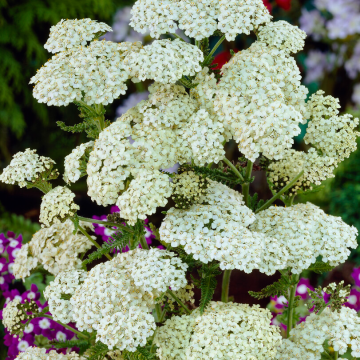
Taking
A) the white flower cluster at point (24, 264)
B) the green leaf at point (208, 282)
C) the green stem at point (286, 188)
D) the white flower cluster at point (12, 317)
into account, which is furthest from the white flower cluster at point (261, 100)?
the white flower cluster at point (12, 317)

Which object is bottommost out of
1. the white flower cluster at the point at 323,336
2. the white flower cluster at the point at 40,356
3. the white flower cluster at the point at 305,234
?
the white flower cluster at the point at 40,356

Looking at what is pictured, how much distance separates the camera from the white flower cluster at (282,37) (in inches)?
54.1

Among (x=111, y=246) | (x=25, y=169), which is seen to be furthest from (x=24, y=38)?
(x=111, y=246)

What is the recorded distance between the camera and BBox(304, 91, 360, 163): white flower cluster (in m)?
1.38

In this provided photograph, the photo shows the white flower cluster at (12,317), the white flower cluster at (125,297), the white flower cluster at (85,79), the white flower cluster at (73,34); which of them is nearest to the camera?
the white flower cluster at (125,297)

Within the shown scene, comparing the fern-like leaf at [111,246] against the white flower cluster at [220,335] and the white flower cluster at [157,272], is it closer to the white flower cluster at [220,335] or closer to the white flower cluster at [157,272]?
the white flower cluster at [157,272]

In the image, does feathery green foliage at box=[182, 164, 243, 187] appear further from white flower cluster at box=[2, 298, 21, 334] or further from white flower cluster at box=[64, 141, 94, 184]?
white flower cluster at box=[2, 298, 21, 334]

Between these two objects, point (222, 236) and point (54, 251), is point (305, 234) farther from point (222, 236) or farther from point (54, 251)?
point (54, 251)

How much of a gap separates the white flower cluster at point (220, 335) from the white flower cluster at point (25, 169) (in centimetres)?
62

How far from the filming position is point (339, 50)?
190 inches

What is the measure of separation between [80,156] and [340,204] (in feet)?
9.39

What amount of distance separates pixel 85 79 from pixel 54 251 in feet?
2.11

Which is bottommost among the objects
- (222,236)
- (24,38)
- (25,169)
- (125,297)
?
(24,38)

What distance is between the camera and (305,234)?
1.36m
